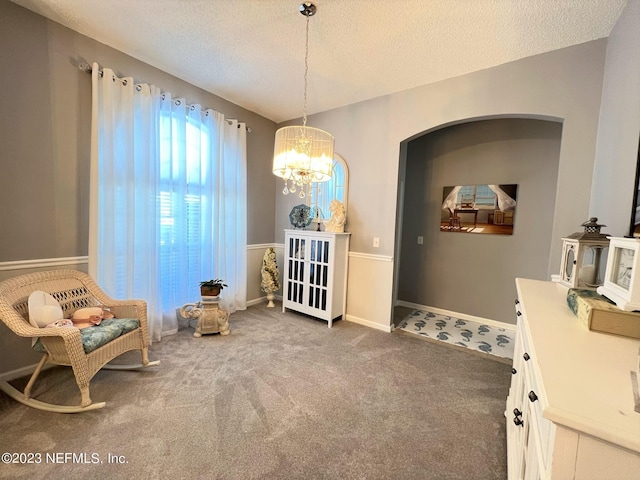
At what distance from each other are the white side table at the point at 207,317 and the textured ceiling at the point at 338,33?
246 cm

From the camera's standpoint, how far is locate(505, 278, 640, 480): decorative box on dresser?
50 centimetres

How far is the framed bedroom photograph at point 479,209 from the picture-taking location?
3.23 meters

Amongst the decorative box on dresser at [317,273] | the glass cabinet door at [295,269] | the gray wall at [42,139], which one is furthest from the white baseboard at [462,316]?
the gray wall at [42,139]

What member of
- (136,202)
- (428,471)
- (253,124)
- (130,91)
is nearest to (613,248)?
(428,471)

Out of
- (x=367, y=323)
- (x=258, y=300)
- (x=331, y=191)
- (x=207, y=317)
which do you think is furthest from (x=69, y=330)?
(x=331, y=191)

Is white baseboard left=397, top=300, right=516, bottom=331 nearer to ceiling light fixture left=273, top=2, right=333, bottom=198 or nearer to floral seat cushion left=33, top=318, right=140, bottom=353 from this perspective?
ceiling light fixture left=273, top=2, right=333, bottom=198

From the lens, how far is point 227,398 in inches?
73.5

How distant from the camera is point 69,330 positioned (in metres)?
1.61

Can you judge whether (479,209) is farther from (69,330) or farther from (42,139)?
(42,139)

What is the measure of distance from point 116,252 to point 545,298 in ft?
10.6

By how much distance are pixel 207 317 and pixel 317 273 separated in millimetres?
1341

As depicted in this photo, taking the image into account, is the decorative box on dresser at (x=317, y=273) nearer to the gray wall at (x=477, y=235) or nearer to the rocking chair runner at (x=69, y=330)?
the gray wall at (x=477, y=235)

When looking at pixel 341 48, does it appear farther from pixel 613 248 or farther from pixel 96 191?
pixel 96 191

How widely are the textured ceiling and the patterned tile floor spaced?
2.77m
